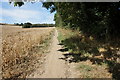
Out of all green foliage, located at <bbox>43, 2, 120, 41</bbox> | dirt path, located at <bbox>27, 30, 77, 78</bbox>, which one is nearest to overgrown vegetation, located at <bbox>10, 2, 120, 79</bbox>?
green foliage, located at <bbox>43, 2, 120, 41</bbox>

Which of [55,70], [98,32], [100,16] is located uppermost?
[100,16]

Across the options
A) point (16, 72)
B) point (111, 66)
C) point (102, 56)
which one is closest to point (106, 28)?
point (102, 56)

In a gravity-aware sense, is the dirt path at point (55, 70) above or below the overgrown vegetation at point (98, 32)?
below

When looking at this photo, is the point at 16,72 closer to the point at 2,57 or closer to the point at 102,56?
the point at 2,57

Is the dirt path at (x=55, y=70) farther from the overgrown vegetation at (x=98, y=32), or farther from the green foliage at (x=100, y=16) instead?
the green foliage at (x=100, y=16)

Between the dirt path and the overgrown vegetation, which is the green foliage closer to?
the overgrown vegetation

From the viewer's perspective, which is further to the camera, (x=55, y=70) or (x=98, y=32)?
(x=98, y=32)

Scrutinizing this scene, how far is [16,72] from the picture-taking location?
8.58 m

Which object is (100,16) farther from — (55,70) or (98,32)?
(55,70)

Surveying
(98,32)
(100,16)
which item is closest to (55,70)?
(98,32)

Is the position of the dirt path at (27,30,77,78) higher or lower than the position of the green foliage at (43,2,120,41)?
lower

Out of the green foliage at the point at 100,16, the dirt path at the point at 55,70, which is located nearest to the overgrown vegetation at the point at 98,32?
the green foliage at the point at 100,16

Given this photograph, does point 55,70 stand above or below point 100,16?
below

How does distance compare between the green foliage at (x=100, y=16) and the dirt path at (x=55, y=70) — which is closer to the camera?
the dirt path at (x=55, y=70)
